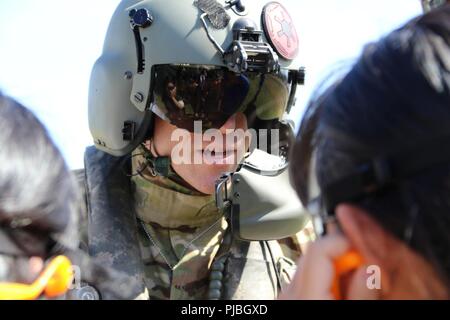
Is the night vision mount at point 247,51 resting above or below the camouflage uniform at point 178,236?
above

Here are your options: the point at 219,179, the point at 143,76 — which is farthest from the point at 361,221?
the point at 143,76

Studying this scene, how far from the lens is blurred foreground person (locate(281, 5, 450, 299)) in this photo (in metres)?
0.81

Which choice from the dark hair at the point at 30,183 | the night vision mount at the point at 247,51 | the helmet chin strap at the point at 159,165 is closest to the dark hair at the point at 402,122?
the dark hair at the point at 30,183

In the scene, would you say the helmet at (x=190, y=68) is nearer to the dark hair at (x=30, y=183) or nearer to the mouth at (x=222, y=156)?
the mouth at (x=222, y=156)

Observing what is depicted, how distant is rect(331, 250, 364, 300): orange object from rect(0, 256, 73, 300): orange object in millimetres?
414

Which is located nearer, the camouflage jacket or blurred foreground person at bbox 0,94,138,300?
blurred foreground person at bbox 0,94,138,300

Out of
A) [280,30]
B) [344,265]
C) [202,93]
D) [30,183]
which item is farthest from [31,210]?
[280,30]

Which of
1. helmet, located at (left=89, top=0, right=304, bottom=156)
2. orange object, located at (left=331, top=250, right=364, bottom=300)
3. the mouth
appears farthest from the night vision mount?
orange object, located at (left=331, top=250, right=364, bottom=300)

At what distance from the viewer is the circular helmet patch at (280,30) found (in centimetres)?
254

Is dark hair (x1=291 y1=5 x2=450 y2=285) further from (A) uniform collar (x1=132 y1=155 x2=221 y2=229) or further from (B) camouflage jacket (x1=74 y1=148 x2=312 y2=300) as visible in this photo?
(A) uniform collar (x1=132 y1=155 x2=221 y2=229)

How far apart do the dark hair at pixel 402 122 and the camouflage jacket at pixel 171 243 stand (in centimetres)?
143

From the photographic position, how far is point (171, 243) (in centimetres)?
245

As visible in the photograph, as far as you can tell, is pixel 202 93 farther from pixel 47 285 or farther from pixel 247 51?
pixel 47 285

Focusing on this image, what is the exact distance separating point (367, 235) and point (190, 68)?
165 centimetres
